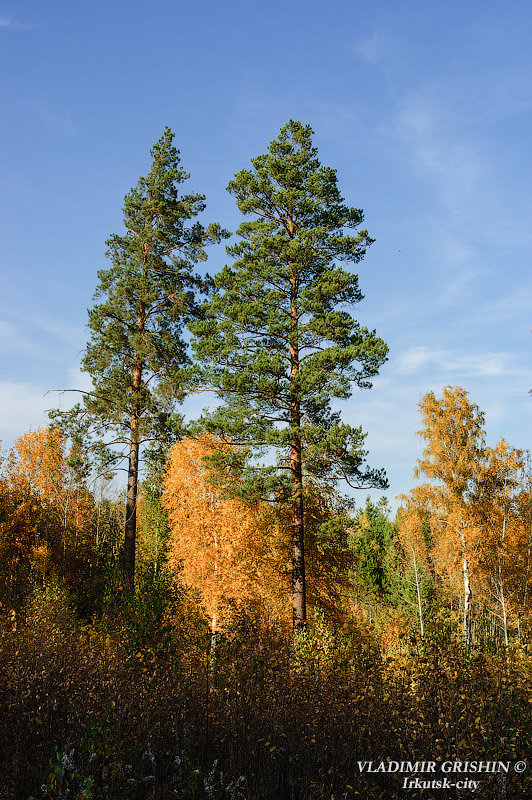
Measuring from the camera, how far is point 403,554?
117 ft

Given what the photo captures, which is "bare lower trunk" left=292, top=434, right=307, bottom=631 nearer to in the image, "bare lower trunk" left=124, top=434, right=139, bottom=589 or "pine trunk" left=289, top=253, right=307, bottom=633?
"pine trunk" left=289, top=253, right=307, bottom=633

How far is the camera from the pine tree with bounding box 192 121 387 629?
16.2m

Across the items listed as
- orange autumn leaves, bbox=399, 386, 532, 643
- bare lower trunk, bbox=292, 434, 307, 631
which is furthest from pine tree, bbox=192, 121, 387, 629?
orange autumn leaves, bbox=399, 386, 532, 643

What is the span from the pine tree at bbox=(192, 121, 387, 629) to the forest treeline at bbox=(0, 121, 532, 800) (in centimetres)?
7

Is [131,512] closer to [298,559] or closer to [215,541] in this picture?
[215,541]

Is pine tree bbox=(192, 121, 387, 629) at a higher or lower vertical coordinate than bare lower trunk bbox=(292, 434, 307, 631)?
higher

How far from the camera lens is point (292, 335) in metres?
17.3

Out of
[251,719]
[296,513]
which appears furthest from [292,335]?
[251,719]

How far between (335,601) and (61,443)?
16.4 m

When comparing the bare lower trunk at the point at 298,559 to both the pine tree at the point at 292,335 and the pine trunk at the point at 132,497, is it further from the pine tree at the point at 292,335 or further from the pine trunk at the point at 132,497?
the pine trunk at the point at 132,497

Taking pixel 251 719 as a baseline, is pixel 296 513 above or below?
above

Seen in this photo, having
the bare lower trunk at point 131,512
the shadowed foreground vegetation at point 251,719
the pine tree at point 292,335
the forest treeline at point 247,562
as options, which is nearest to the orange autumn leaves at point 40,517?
the forest treeline at point 247,562

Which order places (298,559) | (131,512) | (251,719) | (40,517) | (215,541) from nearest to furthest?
(251,719)
(298,559)
(215,541)
(131,512)
(40,517)

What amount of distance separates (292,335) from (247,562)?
7.20 meters
